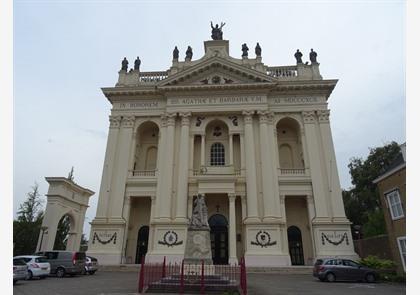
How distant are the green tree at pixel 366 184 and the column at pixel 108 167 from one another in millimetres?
28699

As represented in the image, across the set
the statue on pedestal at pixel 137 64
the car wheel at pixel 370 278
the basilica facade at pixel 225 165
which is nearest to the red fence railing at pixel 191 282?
the car wheel at pixel 370 278

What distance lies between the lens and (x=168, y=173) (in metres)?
25.7

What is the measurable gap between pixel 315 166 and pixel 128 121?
17.4 metres

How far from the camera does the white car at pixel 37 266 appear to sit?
15.6 metres

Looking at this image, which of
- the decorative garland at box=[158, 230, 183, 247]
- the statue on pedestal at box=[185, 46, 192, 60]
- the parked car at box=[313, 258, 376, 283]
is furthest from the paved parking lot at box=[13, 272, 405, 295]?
the statue on pedestal at box=[185, 46, 192, 60]

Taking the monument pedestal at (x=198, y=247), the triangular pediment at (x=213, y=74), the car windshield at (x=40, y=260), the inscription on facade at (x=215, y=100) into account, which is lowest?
the car windshield at (x=40, y=260)

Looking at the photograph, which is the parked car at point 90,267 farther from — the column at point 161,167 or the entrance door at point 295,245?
the entrance door at point 295,245

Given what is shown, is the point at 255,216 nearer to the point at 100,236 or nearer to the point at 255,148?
the point at 255,148

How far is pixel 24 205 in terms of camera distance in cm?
3962

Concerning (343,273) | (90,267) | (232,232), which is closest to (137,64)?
(232,232)

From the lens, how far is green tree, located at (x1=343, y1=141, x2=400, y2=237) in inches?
1455

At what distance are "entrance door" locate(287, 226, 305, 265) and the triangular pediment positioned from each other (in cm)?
1361

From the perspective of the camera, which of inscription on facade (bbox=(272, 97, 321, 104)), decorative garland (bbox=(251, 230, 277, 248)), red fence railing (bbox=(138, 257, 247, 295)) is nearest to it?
red fence railing (bbox=(138, 257, 247, 295))

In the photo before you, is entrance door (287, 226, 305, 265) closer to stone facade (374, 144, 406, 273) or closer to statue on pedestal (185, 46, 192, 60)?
stone facade (374, 144, 406, 273)
